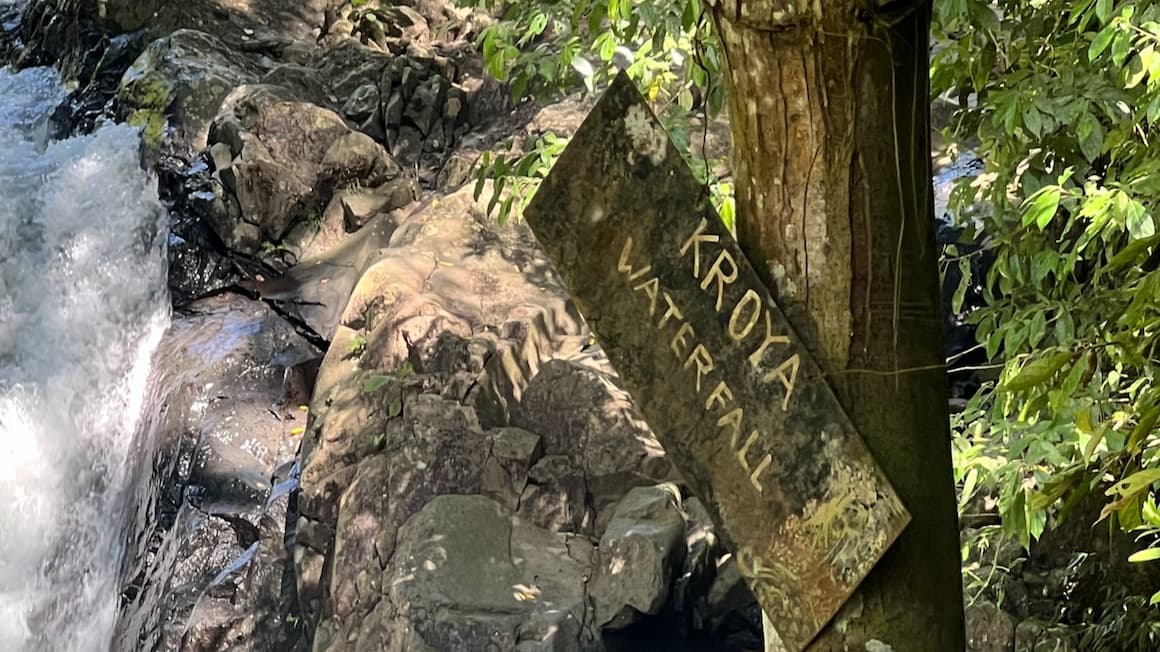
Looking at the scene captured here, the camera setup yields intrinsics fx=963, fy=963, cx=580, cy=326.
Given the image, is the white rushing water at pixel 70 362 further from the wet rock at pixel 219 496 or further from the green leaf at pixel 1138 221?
the green leaf at pixel 1138 221

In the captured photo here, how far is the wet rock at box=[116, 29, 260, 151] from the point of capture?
9.07 meters

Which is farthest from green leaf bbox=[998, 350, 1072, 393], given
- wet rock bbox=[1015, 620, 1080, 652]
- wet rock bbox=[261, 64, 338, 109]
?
wet rock bbox=[261, 64, 338, 109]

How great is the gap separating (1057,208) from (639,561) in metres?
2.82

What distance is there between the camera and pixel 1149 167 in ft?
6.82

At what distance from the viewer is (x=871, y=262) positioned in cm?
131

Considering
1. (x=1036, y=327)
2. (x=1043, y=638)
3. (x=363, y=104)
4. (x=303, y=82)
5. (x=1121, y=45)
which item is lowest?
(x=1043, y=638)

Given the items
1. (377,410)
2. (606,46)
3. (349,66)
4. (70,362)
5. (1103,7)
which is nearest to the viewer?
(1103,7)

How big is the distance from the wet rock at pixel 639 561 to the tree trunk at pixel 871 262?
3.41m

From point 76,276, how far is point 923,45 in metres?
8.73

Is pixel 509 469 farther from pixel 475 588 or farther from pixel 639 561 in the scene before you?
pixel 639 561

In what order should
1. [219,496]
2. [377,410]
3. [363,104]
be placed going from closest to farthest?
[377,410], [219,496], [363,104]

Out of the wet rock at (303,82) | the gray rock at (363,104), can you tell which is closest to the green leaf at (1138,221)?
the gray rock at (363,104)

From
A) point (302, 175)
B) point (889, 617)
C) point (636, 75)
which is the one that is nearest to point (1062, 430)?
point (889, 617)

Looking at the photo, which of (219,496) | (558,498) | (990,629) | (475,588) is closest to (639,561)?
(558,498)
